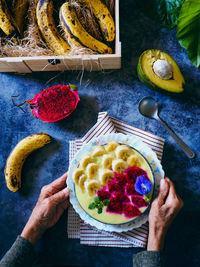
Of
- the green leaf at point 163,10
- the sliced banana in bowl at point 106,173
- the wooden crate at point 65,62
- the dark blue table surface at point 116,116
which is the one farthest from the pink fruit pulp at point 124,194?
the green leaf at point 163,10

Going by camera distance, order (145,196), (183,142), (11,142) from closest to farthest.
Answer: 1. (145,196)
2. (183,142)
3. (11,142)

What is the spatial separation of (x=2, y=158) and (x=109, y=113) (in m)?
0.55

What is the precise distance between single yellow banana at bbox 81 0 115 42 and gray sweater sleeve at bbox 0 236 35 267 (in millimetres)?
917

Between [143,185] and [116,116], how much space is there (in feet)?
1.19

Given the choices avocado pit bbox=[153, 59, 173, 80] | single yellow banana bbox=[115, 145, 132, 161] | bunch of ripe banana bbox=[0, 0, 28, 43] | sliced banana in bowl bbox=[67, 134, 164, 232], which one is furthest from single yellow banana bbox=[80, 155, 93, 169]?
bunch of ripe banana bbox=[0, 0, 28, 43]

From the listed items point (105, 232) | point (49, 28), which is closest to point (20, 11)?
point (49, 28)

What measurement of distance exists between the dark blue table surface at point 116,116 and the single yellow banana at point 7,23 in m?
0.22

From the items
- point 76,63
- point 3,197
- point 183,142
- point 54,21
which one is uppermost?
point 54,21

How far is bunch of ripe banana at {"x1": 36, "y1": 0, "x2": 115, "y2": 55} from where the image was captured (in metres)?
0.95

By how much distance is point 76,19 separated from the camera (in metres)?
0.96

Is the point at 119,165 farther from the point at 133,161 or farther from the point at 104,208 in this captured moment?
the point at 104,208

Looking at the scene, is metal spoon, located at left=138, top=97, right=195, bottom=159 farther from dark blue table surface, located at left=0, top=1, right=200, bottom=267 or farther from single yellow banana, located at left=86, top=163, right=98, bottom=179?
single yellow banana, located at left=86, top=163, right=98, bottom=179

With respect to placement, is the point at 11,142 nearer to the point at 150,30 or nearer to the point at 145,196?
the point at 145,196

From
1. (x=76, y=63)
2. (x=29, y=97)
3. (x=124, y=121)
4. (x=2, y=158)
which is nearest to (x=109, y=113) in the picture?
(x=124, y=121)
